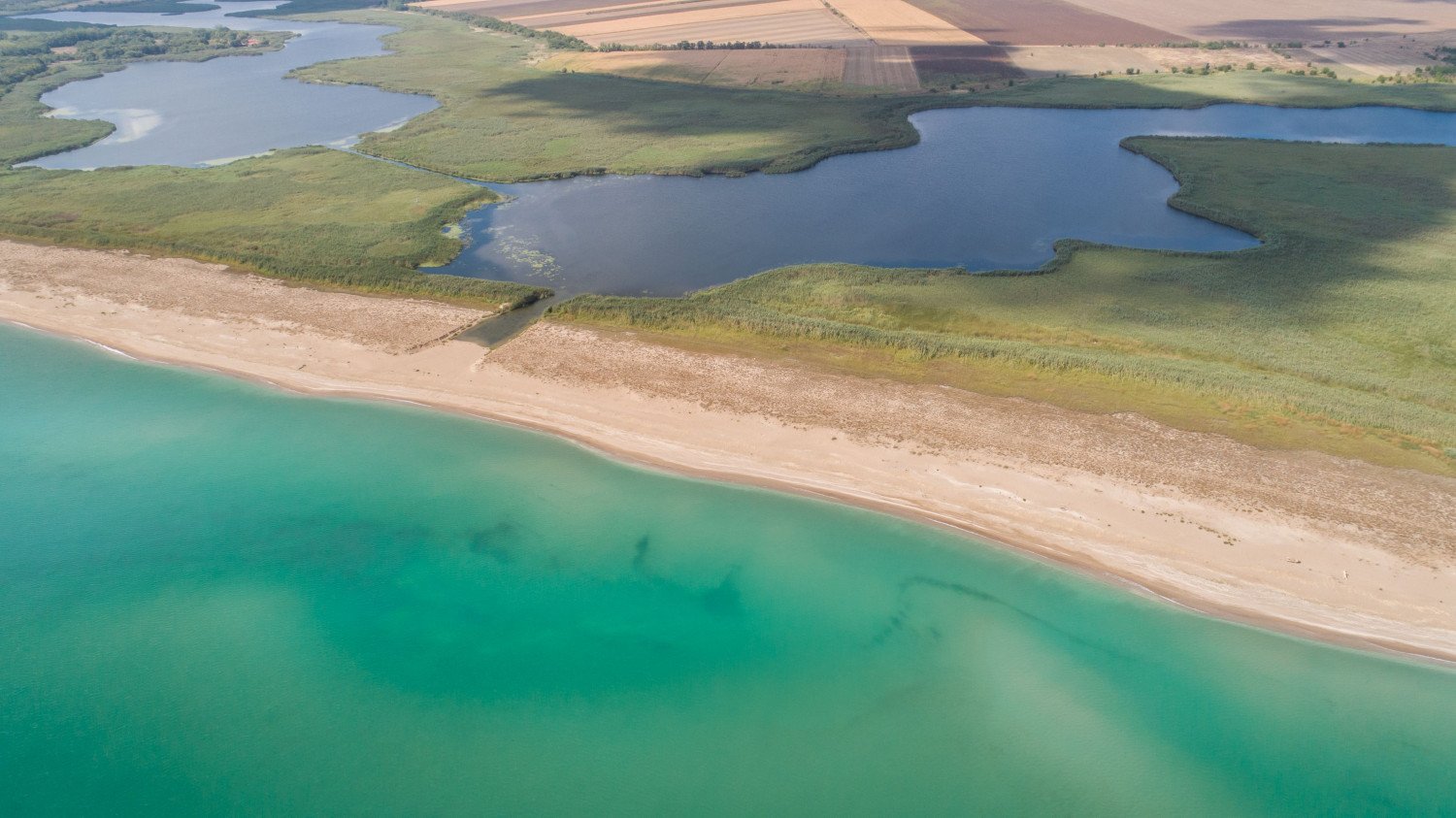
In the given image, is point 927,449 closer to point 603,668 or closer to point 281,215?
point 603,668

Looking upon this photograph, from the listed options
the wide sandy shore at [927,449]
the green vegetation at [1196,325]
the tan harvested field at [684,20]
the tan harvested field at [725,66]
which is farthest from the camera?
the tan harvested field at [684,20]

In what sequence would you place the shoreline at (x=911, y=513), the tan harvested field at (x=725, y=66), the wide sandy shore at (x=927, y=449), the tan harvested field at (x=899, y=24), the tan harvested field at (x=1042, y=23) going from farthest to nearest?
the tan harvested field at (x=899, y=24) < the tan harvested field at (x=1042, y=23) < the tan harvested field at (x=725, y=66) < the wide sandy shore at (x=927, y=449) < the shoreline at (x=911, y=513)

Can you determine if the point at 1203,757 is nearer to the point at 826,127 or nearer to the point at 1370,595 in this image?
the point at 1370,595

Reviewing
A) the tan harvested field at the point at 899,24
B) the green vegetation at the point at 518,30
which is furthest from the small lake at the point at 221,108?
the tan harvested field at the point at 899,24

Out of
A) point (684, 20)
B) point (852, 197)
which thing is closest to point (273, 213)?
point (852, 197)

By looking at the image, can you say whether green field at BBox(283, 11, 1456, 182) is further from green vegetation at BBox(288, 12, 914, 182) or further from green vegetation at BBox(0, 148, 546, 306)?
green vegetation at BBox(0, 148, 546, 306)

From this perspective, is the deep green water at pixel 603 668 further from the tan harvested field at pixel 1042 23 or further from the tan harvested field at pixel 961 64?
the tan harvested field at pixel 1042 23

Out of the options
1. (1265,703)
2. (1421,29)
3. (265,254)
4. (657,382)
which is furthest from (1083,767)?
(1421,29)
